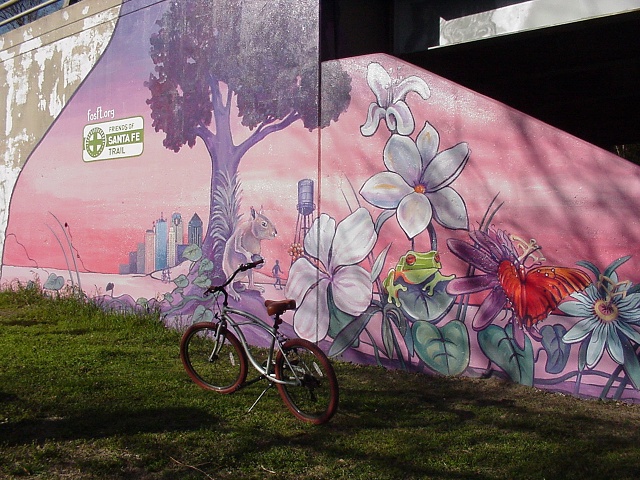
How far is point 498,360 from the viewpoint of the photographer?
612 cm

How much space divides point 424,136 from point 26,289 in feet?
24.1

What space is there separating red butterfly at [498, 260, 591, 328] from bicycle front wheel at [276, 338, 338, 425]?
1914 millimetres

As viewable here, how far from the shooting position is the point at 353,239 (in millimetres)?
7027

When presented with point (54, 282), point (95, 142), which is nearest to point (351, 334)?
point (95, 142)

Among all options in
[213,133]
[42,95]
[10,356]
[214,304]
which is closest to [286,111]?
Result: [213,133]

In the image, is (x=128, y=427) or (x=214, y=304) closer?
(x=128, y=427)

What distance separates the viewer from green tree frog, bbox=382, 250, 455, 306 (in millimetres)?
6484

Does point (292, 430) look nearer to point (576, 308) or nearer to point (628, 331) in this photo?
point (576, 308)

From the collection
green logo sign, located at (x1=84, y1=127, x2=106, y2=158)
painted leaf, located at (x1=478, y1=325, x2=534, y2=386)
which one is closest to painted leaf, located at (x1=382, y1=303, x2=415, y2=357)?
painted leaf, located at (x1=478, y1=325, x2=534, y2=386)

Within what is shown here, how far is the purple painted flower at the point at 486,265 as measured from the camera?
609 centimetres

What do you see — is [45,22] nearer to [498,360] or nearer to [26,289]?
[26,289]

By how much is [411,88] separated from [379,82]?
0.36m

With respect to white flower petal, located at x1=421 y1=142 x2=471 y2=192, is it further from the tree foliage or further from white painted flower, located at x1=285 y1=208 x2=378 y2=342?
the tree foliage

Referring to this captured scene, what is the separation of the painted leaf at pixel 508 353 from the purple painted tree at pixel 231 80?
2628 millimetres
